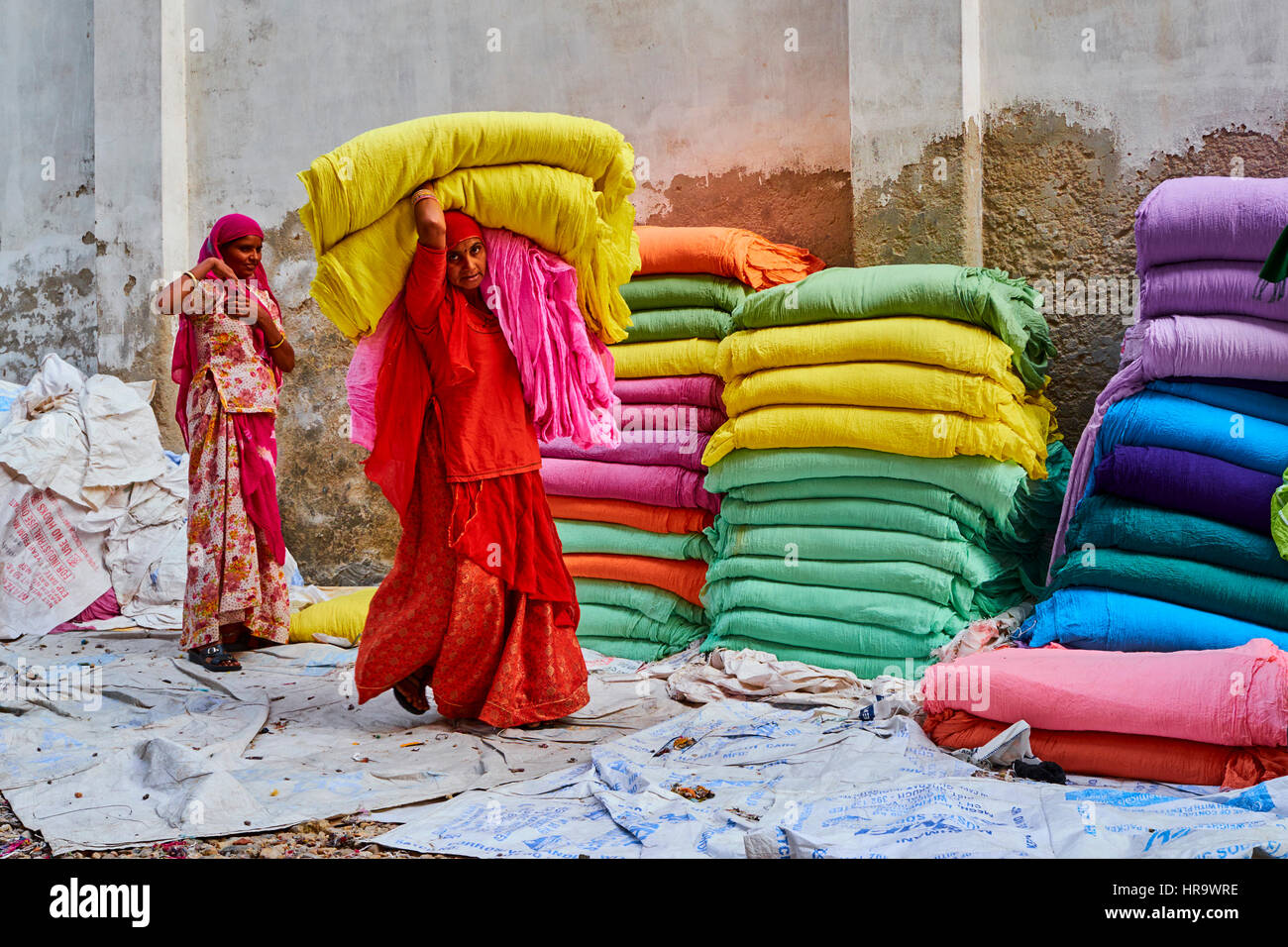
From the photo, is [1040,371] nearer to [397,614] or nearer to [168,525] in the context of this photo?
[397,614]

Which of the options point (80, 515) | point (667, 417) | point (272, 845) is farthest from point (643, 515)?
point (80, 515)

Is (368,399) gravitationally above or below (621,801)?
above

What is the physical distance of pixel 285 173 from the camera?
5.91m

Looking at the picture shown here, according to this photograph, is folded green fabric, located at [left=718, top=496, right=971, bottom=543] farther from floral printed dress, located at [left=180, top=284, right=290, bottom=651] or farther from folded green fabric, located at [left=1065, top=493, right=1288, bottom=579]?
floral printed dress, located at [left=180, top=284, right=290, bottom=651]

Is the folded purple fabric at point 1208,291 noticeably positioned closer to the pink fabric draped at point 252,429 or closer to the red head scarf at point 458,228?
the red head scarf at point 458,228

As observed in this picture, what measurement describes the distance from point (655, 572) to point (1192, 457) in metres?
1.84

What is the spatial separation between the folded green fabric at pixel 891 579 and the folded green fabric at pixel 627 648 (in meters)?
0.36

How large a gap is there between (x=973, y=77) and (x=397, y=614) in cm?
282

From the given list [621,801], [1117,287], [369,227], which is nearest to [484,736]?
[621,801]

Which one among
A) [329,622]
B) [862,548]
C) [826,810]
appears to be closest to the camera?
[826,810]

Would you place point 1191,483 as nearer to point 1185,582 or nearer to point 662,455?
point 1185,582

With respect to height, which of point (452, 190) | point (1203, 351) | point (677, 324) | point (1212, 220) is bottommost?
point (1203, 351)

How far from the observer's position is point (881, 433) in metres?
3.69

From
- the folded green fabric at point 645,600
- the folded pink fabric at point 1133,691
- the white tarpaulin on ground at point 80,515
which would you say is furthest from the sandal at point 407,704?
the white tarpaulin on ground at point 80,515
